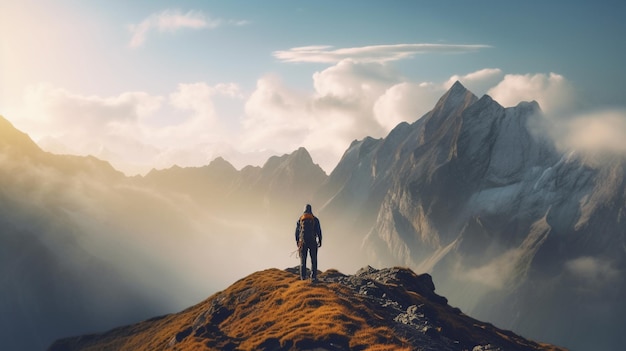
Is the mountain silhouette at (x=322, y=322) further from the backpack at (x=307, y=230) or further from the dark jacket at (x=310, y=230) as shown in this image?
the backpack at (x=307, y=230)

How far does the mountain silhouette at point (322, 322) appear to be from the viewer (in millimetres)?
53875

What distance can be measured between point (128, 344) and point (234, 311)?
41741 mm

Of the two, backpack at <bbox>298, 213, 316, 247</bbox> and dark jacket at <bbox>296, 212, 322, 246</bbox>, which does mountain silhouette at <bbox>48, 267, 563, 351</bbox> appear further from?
backpack at <bbox>298, 213, 316, 247</bbox>

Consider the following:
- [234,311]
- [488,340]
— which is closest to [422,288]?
[488,340]

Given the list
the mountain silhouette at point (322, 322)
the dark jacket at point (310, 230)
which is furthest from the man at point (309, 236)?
the mountain silhouette at point (322, 322)

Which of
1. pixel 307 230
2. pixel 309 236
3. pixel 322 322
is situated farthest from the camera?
pixel 307 230

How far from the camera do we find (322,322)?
183 ft

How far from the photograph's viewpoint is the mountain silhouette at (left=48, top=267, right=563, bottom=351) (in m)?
53.9

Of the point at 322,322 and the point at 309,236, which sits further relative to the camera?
the point at 309,236

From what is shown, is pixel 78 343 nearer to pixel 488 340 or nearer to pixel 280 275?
pixel 280 275

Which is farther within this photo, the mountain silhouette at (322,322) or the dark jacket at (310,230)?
the dark jacket at (310,230)

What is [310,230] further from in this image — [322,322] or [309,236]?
[322,322]

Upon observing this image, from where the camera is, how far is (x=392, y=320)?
60.8 meters

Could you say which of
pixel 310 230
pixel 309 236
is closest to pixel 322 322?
pixel 309 236
